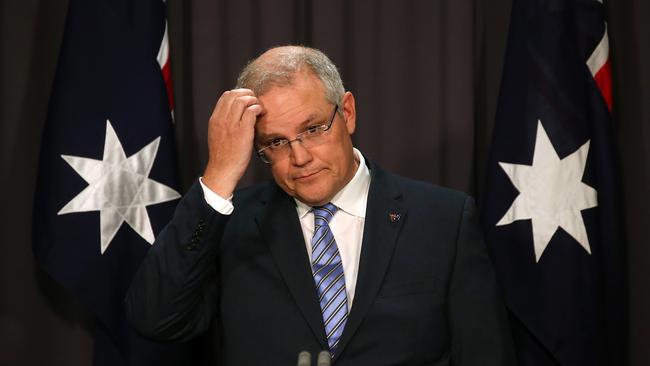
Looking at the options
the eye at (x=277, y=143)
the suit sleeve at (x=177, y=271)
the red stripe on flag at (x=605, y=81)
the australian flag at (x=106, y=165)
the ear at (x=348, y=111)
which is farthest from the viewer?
the red stripe on flag at (x=605, y=81)

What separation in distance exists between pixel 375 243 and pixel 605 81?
3.80ft

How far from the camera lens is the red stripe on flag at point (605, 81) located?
103 inches

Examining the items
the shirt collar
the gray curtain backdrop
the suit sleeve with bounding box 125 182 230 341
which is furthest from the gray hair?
the gray curtain backdrop

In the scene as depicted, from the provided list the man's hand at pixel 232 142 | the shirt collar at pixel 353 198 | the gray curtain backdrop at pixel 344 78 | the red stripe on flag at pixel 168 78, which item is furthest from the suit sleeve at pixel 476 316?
the red stripe on flag at pixel 168 78

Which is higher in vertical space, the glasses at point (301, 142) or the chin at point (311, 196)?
the glasses at point (301, 142)

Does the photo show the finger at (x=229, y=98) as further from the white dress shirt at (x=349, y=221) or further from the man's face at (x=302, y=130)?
the white dress shirt at (x=349, y=221)

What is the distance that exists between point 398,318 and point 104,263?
110 centimetres

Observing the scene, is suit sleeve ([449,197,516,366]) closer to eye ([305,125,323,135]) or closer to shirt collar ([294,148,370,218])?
shirt collar ([294,148,370,218])

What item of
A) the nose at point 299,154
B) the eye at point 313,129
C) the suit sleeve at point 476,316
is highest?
the eye at point 313,129

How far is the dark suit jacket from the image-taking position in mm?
1994

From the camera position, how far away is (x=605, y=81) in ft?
8.65

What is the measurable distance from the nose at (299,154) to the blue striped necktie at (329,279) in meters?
0.22

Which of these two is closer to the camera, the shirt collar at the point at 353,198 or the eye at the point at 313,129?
the eye at the point at 313,129

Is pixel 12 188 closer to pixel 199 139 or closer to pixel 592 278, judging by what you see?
pixel 199 139
